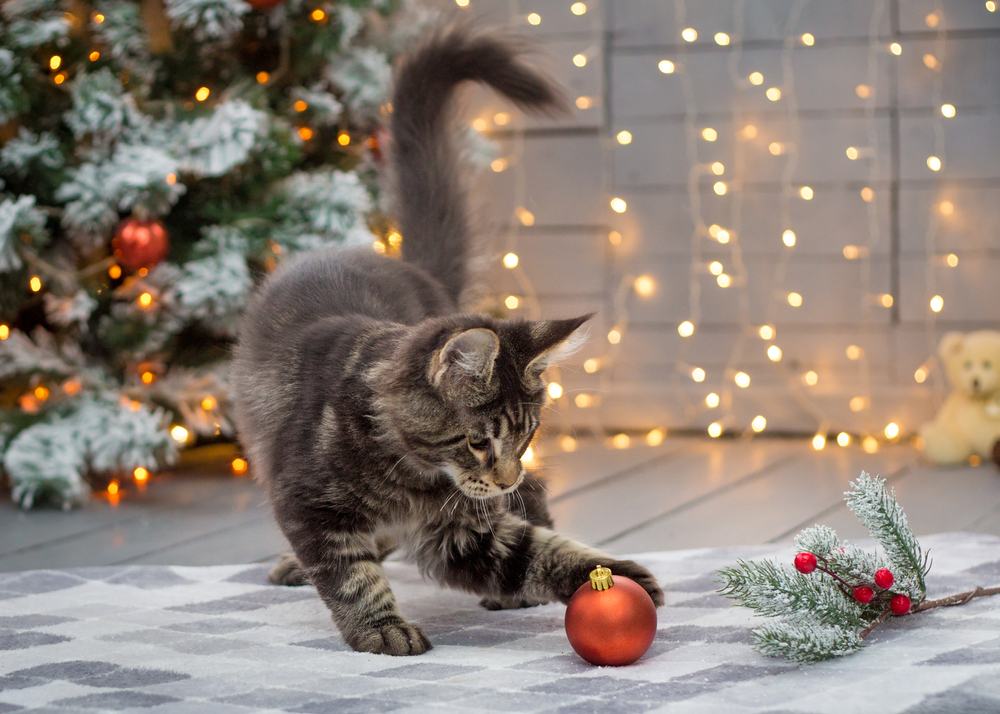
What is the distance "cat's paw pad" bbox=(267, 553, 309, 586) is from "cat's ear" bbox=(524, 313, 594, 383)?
0.68 metres

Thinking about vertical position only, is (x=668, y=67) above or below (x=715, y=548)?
above

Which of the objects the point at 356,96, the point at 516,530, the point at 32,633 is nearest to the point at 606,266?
the point at 356,96

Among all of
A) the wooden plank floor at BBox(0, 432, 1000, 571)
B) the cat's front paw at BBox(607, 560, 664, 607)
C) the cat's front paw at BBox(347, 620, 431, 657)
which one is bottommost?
the wooden plank floor at BBox(0, 432, 1000, 571)

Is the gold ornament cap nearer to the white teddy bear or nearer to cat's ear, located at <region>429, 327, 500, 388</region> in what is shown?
cat's ear, located at <region>429, 327, 500, 388</region>

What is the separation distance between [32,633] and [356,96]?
1.72 metres

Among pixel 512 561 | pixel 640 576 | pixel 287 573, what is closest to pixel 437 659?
pixel 512 561

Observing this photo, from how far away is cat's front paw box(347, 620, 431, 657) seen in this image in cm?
182

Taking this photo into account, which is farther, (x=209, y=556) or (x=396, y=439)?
(x=209, y=556)

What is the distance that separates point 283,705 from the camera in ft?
5.19

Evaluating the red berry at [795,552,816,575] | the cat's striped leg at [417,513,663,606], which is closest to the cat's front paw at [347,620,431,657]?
the cat's striped leg at [417,513,663,606]

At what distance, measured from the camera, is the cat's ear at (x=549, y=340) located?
1.78 metres

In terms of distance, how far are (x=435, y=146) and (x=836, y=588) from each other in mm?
1168

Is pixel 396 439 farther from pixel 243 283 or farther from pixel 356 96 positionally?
pixel 356 96

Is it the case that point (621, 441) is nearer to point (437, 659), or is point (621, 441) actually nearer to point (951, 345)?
point (951, 345)
